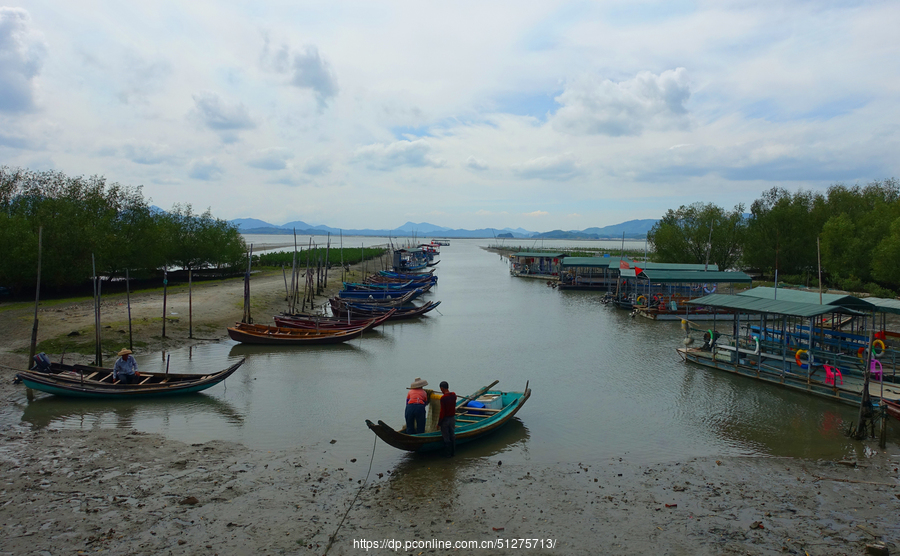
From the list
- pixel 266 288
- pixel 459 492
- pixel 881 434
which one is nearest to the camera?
pixel 459 492

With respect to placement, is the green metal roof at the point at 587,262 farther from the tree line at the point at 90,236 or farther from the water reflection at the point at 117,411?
the water reflection at the point at 117,411

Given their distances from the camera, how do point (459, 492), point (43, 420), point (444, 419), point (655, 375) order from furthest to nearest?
point (655, 375) → point (43, 420) → point (444, 419) → point (459, 492)

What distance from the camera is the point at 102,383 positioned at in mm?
15180

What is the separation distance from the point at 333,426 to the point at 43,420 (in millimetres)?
7242

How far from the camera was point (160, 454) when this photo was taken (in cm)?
1148

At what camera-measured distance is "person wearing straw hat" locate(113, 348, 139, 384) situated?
15.4 meters

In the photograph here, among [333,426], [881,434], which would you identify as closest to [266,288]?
[333,426]

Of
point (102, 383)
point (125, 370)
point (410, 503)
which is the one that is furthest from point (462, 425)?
point (102, 383)

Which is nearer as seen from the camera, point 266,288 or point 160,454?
point 160,454

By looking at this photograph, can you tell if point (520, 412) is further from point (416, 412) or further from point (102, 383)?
point (102, 383)

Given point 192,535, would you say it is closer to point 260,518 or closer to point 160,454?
point 260,518

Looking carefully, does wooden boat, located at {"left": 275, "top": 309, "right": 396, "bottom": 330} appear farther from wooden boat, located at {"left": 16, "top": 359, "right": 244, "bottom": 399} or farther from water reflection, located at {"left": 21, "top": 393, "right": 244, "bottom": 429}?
water reflection, located at {"left": 21, "top": 393, "right": 244, "bottom": 429}

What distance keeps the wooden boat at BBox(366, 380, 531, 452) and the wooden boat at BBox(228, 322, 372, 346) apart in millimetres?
11932

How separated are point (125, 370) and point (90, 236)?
69.1ft
